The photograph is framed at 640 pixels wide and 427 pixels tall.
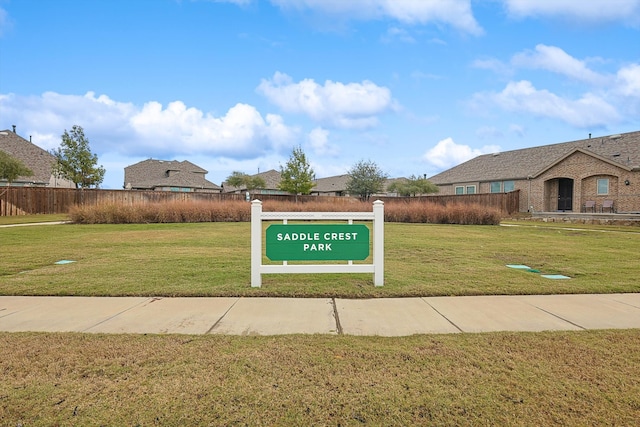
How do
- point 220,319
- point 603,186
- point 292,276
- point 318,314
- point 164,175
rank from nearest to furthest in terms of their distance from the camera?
point 220,319 → point 318,314 → point 292,276 → point 603,186 → point 164,175

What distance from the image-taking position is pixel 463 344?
3.45m

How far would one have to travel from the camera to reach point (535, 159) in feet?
110

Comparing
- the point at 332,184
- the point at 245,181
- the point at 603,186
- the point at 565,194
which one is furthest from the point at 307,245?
the point at 332,184

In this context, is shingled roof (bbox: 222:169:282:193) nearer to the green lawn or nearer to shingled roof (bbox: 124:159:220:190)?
shingled roof (bbox: 124:159:220:190)

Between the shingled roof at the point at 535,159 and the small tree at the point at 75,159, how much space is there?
35.8 meters

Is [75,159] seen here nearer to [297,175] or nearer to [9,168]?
[9,168]

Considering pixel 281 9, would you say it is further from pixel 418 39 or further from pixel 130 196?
pixel 130 196

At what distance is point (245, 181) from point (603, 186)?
4224cm

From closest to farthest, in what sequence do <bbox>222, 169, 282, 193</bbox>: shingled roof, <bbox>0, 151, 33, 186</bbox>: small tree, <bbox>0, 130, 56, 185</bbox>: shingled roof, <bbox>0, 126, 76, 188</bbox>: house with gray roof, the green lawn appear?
the green lawn → <bbox>0, 151, 33, 186</bbox>: small tree → <bbox>0, 126, 76, 188</bbox>: house with gray roof → <bbox>0, 130, 56, 185</bbox>: shingled roof → <bbox>222, 169, 282, 193</bbox>: shingled roof

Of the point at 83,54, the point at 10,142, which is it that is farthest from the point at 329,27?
the point at 10,142

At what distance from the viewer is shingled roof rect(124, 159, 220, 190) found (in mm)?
49156

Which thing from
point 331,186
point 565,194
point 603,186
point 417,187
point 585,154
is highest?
point 585,154

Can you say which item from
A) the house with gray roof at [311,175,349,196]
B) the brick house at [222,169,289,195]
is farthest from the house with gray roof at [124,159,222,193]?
the house with gray roof at [311,175,349,196]

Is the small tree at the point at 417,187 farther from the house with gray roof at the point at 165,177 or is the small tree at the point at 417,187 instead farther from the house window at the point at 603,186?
the house with gray roof at the point at 165,177
